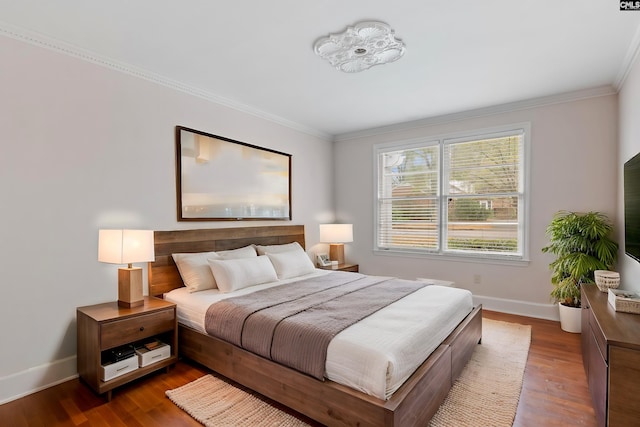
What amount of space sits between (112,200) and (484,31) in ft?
10.8

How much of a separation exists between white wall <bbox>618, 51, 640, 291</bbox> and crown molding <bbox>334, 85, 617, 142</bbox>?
0.86 ft

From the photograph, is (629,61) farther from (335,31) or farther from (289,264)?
(289,264)

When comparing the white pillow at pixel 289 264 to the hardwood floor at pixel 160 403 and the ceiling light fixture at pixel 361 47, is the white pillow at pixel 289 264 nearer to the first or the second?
the hardwood floor at pixel 160 403

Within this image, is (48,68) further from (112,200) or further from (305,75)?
(305,75)

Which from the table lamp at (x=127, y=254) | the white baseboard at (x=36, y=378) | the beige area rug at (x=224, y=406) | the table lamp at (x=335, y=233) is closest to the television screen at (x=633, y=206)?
the beige area rug at (x=224, y=406)

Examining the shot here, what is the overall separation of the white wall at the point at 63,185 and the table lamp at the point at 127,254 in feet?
0.96

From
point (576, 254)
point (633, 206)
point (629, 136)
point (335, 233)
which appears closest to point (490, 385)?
point (633, 206)

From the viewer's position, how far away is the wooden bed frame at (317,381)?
1.65m

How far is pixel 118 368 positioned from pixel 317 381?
1508 millimetres

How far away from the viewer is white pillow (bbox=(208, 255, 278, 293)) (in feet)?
9.70

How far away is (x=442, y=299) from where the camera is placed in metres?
2.70

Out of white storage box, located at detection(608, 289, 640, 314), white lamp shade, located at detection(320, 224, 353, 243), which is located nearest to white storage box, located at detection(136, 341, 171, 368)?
white lamp shade, located at detection(320, 224, 353, 243)

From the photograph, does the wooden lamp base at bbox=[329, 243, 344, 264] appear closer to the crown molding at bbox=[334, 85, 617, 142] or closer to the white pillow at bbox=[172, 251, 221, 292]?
the crown molding at bbox=[334, 85, 617, 142]

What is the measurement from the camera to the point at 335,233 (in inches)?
186
